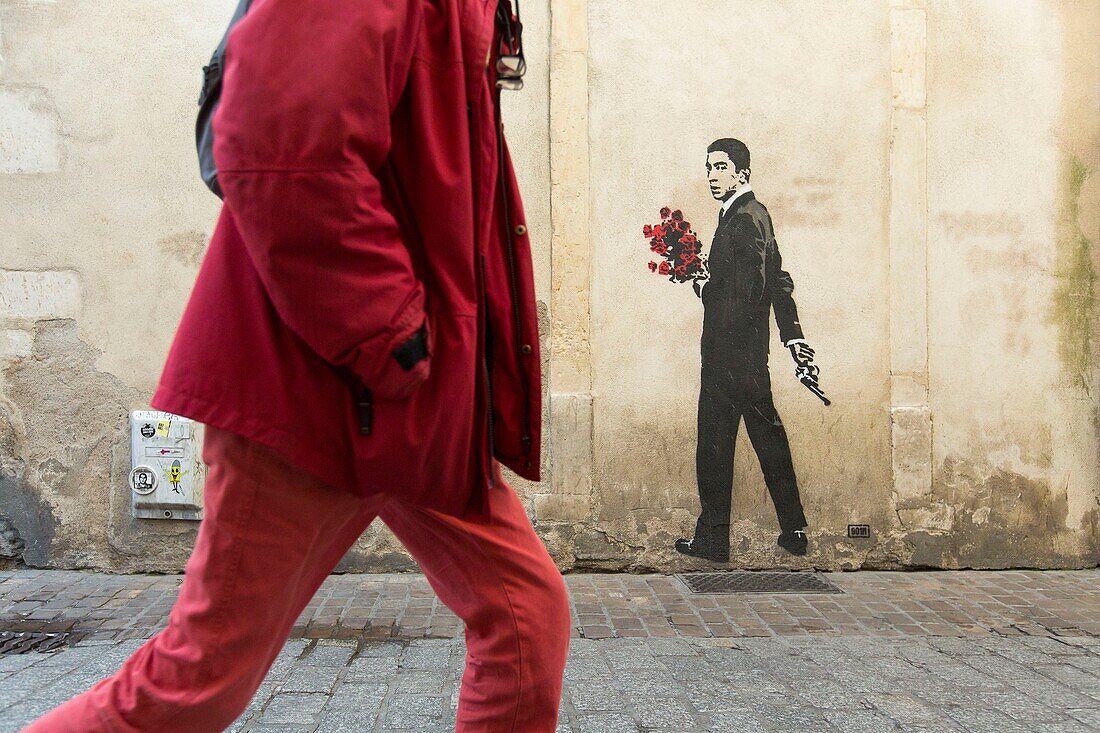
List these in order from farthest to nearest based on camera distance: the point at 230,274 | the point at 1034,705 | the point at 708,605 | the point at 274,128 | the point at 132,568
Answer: the point at 132,568 < the point at 708,605 < the point at 1034,705 < the point at 230,274 < the point at 274,128

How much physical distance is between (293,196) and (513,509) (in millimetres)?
788

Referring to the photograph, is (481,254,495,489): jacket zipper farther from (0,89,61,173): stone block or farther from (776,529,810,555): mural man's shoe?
(0,89,61,173): stone block

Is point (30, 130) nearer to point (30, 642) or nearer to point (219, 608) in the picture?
point (30, 642)

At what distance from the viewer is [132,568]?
520 cm

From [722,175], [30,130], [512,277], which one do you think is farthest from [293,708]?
[30,130]

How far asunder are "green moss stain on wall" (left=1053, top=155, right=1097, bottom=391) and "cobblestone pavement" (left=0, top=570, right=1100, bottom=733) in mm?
1229

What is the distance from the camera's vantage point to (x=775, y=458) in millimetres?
5344

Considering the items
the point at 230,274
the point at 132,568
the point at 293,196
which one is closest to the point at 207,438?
the point at 230,274

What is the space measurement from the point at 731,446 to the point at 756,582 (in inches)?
29.5

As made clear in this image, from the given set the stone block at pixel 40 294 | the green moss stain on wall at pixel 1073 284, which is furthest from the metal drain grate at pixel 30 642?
the green moss stain on wall at pixel 1073 284

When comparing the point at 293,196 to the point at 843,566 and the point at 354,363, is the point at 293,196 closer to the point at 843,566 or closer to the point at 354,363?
the point at 354,363

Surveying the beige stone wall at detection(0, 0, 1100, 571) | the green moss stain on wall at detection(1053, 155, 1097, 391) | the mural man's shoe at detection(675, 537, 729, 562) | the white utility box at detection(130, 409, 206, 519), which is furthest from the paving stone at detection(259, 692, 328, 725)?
the green moss stain on wall at detection(1053, 155, 1097, 391)

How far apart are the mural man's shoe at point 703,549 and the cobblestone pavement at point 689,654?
8.4 inches

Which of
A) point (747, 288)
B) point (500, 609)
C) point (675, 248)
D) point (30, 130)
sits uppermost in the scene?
point (30, 130)
